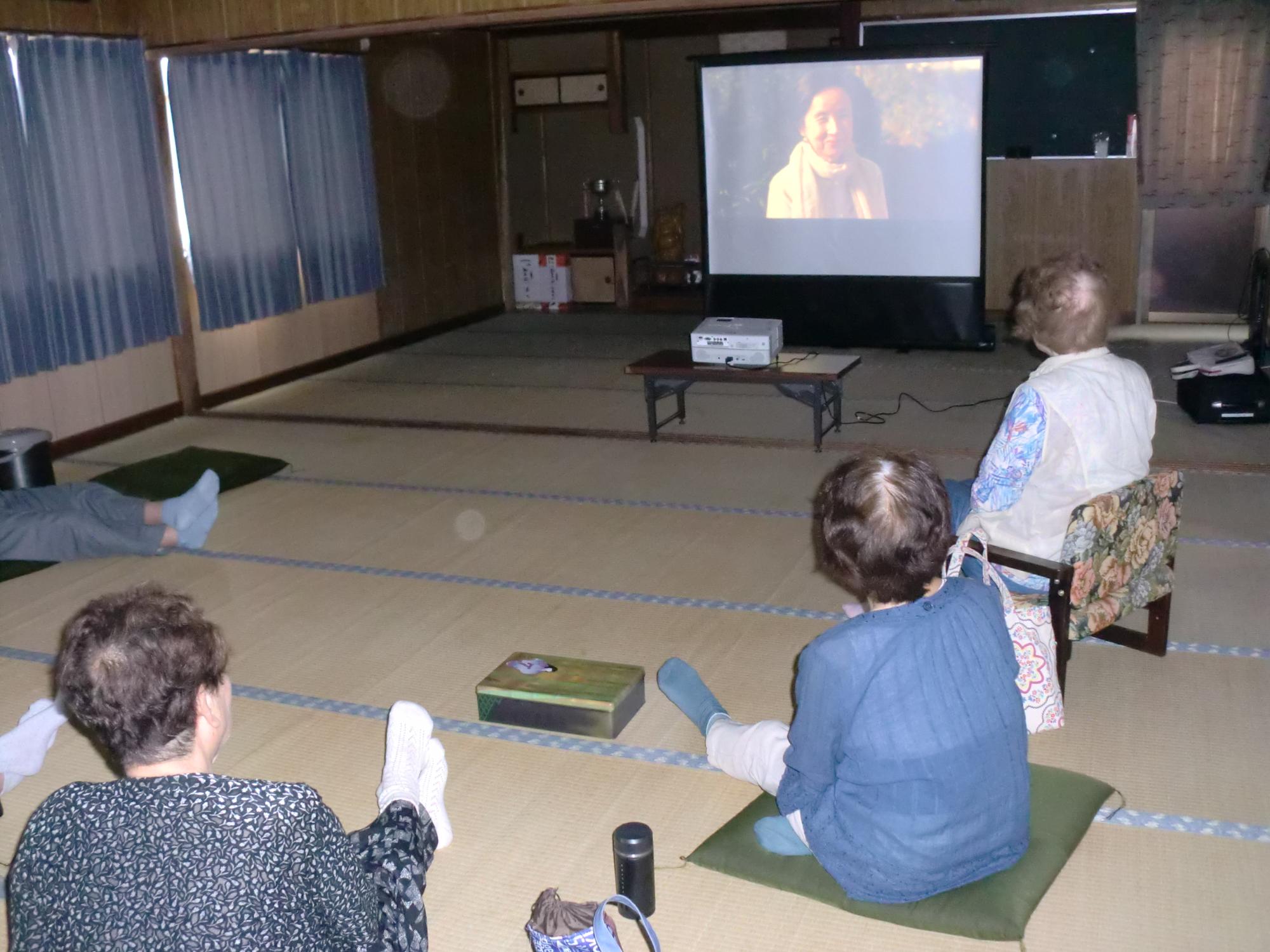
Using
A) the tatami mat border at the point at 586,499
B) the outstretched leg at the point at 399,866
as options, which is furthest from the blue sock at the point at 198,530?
the outstretched leg at the point at 399,866

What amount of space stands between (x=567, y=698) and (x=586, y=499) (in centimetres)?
173

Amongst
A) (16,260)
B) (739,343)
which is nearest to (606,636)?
(739,343)

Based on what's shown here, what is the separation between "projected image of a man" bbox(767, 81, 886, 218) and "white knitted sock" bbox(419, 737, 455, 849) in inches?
184

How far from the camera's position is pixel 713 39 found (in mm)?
8375

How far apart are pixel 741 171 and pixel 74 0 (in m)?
3.24

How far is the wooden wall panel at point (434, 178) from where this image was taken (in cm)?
732

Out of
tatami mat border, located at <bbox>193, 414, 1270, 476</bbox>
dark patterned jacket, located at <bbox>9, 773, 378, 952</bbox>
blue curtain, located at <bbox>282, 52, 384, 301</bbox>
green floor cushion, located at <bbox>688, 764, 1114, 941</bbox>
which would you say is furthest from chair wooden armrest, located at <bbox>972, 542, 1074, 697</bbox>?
blue curtain, located at <bbox>282, 52, 384, 301</bbox>

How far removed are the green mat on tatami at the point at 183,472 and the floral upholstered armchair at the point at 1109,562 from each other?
9.98 feet

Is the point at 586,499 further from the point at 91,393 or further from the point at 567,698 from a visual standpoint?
the point at 91,393

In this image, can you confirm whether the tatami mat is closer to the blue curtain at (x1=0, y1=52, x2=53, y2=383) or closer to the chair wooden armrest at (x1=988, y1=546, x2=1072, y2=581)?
the chair wooden armrest at (x1=988, y1=546, x2=1072, y2=581)

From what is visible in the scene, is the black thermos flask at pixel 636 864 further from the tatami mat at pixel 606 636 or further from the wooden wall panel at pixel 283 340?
the wooden wall panel at pixel 283 340

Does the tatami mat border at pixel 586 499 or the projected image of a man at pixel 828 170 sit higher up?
the projected image of a man at pixel 828 170

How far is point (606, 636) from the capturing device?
3.12 meters

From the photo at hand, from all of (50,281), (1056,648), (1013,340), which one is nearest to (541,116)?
(1013,340)
